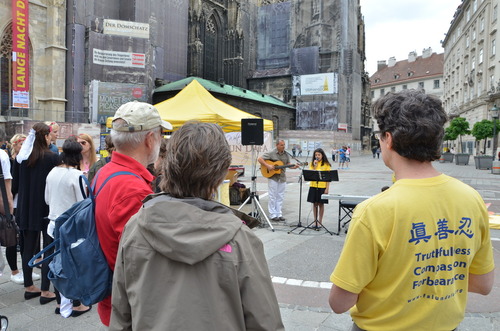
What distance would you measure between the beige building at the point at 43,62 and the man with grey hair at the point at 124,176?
77.7 ft

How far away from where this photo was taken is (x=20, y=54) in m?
21.1

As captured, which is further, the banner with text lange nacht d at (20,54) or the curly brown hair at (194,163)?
the banner with text lange nacht d at (20,54)

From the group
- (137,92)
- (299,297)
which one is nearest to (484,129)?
(137,92)

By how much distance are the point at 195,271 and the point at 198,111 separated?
314 inches

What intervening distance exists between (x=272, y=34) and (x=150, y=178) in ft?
148

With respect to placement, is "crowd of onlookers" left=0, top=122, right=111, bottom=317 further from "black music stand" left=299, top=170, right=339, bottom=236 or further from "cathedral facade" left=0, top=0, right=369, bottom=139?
"cathedral facade" left=0, top=0, right=369, bottom=139

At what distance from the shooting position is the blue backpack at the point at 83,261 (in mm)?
1796

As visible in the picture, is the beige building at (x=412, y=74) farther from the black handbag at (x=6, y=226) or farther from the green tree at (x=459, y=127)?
the black handbag at (x=6, y=226)

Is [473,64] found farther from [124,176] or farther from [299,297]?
[124,176]

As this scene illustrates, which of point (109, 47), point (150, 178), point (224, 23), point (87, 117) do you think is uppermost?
point (224, 23)

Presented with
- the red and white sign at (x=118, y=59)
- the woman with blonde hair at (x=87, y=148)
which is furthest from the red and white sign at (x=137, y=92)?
the woman with blonde hair at (x=87, y=148)

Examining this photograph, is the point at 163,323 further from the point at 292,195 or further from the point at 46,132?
the point at 292,195

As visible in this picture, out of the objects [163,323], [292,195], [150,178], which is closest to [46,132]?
[150,178]

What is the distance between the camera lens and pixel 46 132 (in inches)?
153
